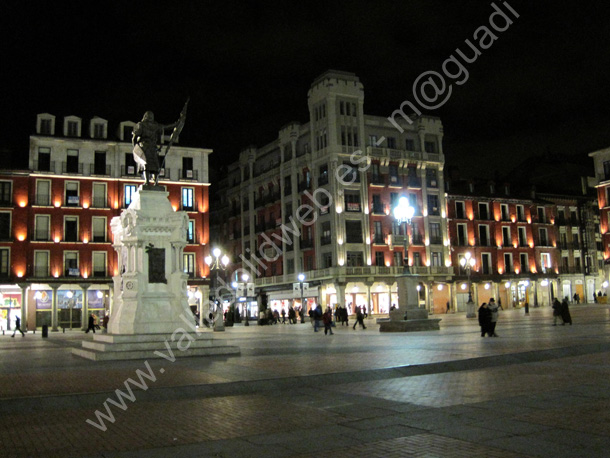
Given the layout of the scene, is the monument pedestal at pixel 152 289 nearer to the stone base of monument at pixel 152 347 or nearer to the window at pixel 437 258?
the stone base of monument at pixel 152 347

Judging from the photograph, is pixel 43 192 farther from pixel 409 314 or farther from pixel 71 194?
pixel 409 314

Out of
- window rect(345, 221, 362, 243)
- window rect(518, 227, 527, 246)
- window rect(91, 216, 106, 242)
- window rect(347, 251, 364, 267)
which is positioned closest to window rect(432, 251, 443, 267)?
window rect(347, 251, 364, 267)

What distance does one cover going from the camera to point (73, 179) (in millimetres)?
55156

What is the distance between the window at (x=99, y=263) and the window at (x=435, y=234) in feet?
110

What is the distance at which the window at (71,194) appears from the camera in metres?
54.8

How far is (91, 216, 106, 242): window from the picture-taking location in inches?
2183

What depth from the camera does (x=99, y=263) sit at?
181 feet

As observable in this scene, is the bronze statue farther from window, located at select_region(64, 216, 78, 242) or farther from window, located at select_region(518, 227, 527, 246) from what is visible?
window, located at select_region(518, 227, 527, 246)

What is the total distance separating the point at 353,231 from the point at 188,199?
54.0ft

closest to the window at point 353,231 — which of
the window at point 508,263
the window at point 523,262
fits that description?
the window at point 508,263

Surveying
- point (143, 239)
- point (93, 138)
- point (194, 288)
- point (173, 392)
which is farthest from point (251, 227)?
point (173, 392)

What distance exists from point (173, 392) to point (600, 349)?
12.5 meters

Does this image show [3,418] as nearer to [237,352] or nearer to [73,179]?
[237,352]

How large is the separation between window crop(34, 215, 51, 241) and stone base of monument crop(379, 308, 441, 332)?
3580 centimetres
